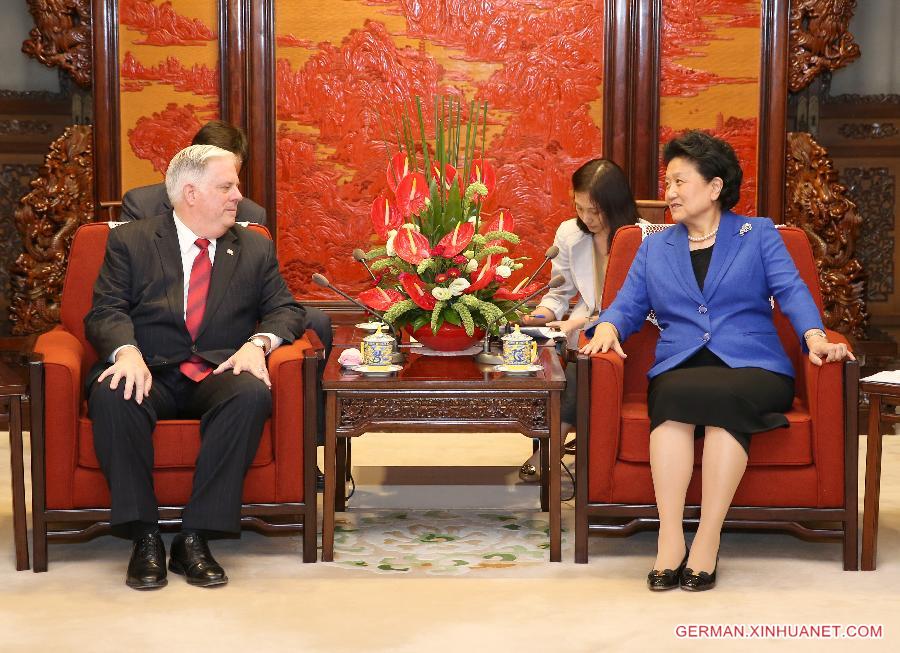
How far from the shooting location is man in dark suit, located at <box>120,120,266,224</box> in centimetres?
396

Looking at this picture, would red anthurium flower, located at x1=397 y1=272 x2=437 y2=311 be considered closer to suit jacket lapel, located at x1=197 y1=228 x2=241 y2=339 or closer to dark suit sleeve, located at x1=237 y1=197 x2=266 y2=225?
suit jacket lapel, located at x1=197 y1=228 x2=241 y2=339

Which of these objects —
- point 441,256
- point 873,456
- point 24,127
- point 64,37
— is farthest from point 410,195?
point 24,127

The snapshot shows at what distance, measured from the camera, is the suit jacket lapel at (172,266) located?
3240mm

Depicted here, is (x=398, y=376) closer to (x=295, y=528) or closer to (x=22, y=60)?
(x=295, y=528)

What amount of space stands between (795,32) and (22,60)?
4009 mm

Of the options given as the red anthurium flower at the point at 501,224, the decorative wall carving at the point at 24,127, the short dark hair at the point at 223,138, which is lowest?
the red anthurium flower at the point at 501,224

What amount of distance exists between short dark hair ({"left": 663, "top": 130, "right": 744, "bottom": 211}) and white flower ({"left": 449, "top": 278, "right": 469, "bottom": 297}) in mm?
640

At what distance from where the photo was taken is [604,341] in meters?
3.18

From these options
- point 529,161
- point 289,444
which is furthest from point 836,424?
point 529,161

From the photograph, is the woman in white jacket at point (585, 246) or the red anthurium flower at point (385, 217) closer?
the red anthurium flower at point (385, 217)

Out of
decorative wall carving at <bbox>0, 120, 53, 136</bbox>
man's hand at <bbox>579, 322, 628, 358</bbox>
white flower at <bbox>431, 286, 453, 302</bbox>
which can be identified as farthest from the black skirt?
decorative wall carving at <bbox>0, 120, 53, 136</bbox>

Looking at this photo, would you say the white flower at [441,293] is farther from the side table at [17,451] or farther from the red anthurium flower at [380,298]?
the side table at [17,451]

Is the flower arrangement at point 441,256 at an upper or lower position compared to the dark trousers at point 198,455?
upper

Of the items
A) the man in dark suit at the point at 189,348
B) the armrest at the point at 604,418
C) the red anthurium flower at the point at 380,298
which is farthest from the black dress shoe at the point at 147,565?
the armrest at the point at 604,418
